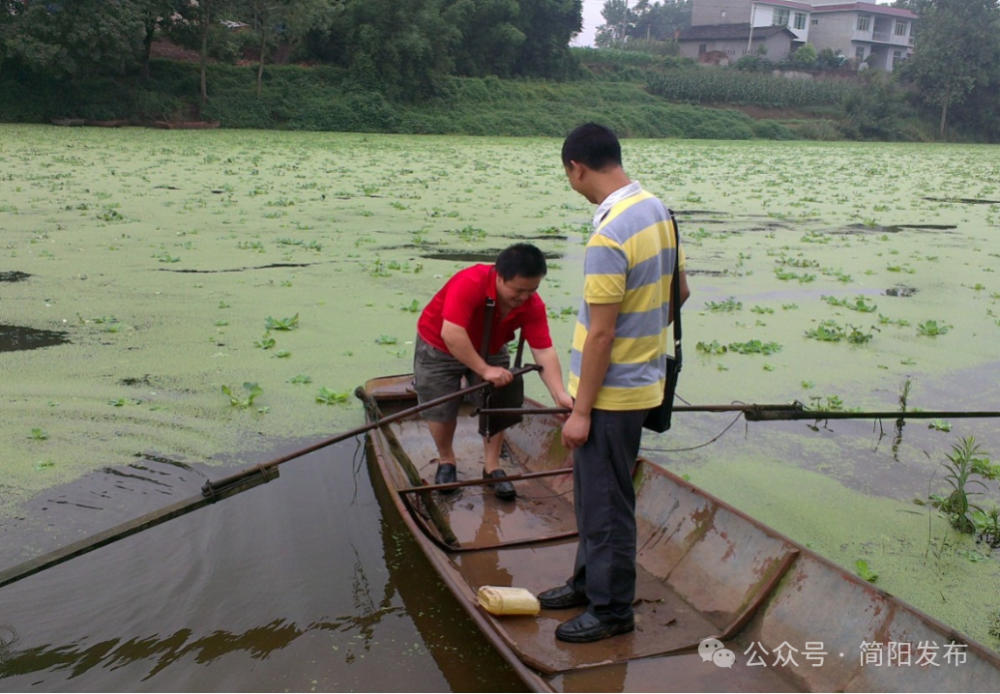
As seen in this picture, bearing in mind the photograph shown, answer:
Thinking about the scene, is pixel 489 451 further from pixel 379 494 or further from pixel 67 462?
pixel 67 462

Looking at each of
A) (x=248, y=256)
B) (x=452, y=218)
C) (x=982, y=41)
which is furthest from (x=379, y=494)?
(x=982, y=41)

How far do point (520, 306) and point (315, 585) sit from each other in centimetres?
156

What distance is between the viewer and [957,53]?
46.7m

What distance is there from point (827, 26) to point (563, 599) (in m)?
63.5

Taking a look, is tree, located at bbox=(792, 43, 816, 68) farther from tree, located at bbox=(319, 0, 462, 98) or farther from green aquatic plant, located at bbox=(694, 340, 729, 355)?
green aquatic plant, located at bbox=(694, 340, 729, 355)

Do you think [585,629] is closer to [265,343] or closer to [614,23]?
[265,343]

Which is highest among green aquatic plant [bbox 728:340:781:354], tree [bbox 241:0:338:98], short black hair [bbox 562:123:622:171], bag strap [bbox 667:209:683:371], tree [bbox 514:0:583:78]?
tree [bbox 514:0:583:78]

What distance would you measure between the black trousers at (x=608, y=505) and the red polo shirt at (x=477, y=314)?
4.00 ft

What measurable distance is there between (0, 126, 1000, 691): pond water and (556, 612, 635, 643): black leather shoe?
1.83ft

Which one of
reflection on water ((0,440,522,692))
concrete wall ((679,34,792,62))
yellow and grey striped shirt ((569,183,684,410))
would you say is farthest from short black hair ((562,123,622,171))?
concrete wall ((679,34,792,62))

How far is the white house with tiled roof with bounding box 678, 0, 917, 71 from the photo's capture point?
186 feet

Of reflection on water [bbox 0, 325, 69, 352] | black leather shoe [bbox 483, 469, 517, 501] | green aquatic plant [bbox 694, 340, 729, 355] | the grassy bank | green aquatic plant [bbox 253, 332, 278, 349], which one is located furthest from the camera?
the grassy bank

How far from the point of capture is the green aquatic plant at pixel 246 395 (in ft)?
18.1

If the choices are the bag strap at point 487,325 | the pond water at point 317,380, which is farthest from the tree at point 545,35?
the bag strap at point 487,325
